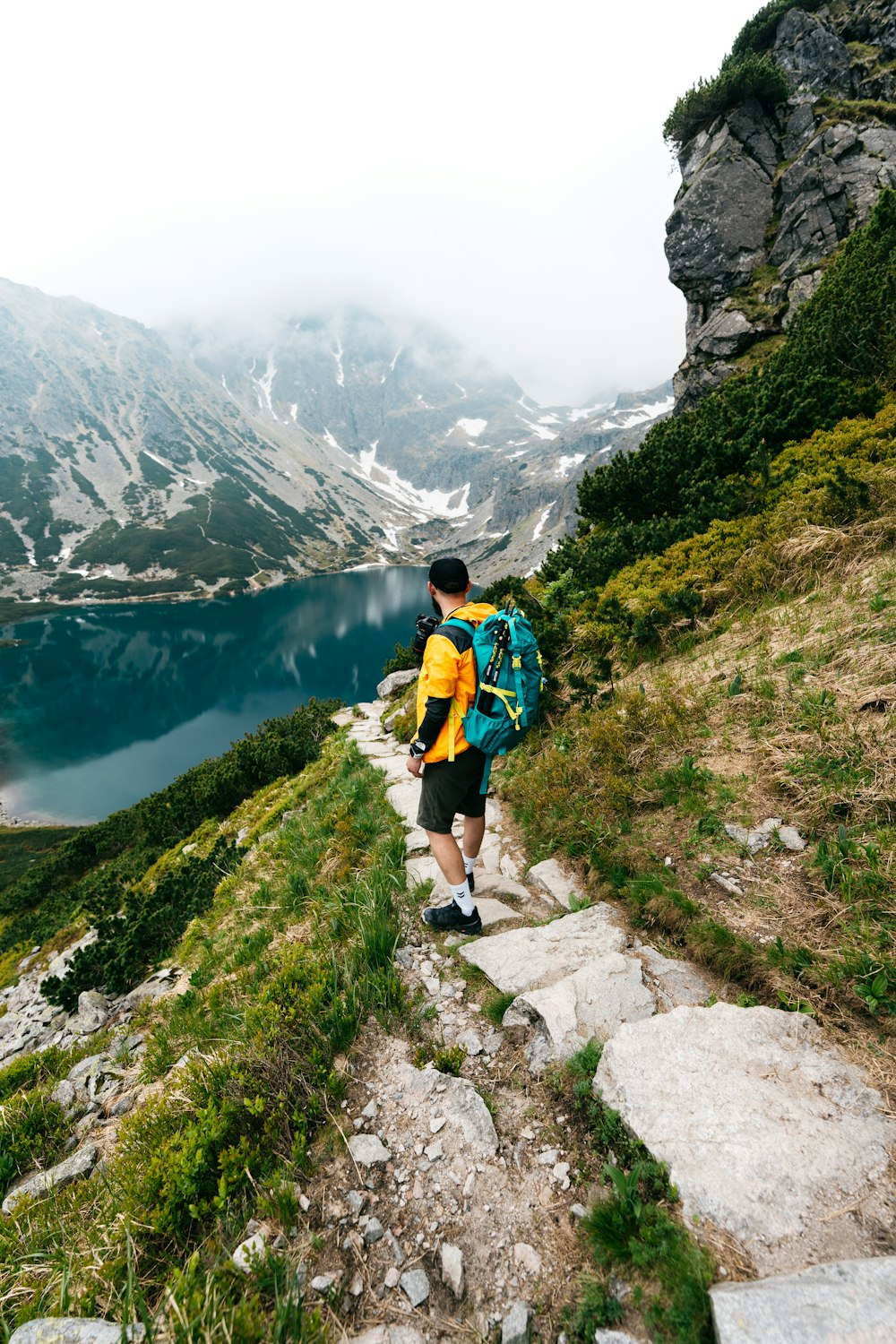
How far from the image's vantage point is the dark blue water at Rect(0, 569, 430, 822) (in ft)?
163

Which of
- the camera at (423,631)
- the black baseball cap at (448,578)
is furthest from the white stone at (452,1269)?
the black baseball cap at (448,578)

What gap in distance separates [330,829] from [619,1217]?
251 inches

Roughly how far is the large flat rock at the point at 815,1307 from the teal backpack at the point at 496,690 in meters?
2.97

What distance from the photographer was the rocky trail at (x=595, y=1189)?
76.3 inches

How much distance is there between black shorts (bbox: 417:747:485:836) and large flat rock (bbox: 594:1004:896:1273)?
205 cm

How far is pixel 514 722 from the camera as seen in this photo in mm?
4273

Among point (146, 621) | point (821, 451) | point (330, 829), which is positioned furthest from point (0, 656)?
point (821, 451)

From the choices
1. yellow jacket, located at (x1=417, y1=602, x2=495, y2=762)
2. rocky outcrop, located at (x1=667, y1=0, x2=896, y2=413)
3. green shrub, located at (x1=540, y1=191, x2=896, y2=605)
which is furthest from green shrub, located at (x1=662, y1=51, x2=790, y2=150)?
yellow jacket, located at (x1=417, y1=602, x2=495, y2=762)

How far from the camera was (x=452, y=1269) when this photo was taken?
2285 millimetres

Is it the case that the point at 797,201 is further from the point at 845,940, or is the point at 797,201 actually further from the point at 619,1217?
the point at 619,1217

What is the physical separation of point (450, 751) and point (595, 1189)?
276 cm

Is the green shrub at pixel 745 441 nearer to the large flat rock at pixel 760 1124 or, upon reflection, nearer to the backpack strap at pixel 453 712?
the backpack strap at pixel 453 712

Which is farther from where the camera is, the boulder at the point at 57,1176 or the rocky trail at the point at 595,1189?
the boulder at the point at 57,1176

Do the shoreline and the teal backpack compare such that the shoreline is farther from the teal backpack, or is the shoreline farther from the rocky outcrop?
the teal backpack
